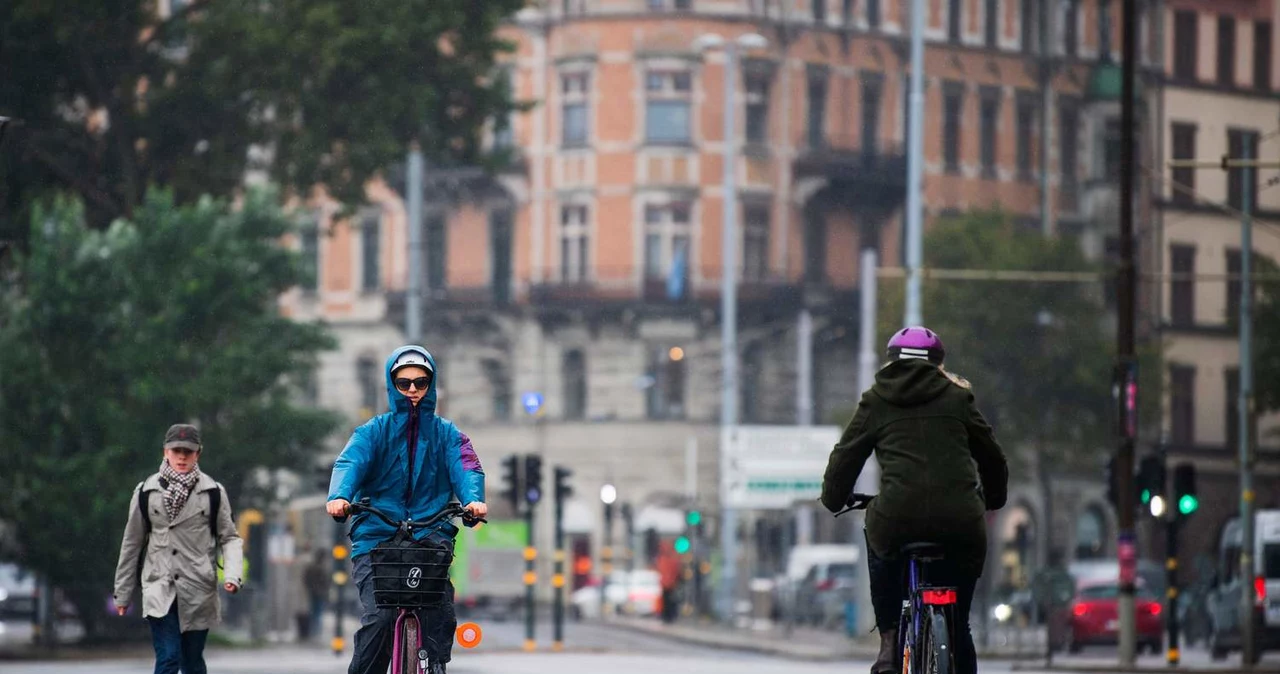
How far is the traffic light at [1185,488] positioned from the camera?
3491cm

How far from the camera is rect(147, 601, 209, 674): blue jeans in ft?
48.4

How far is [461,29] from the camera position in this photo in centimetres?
4028

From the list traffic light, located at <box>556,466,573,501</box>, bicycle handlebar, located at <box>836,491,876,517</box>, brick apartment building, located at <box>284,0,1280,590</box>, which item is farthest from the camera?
Answer: brick apartment building, located at <box>284,0,1280,590</box>

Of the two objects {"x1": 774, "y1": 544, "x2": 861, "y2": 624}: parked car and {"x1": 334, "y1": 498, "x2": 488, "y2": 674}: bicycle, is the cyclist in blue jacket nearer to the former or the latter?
{"x1": 334, "y1": 498, "x2": 488, "y2": 674}: bicycle

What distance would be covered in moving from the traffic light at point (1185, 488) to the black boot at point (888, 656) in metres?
23.8

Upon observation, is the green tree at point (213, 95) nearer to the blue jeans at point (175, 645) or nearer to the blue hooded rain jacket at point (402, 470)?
the blue jeans at point (175, 645)

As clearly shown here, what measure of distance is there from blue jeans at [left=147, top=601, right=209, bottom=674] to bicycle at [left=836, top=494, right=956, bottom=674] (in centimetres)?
478

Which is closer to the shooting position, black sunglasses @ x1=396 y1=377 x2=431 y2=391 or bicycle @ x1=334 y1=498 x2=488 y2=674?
bicycle @ x1=334 y1=498 x2=488 y2=674

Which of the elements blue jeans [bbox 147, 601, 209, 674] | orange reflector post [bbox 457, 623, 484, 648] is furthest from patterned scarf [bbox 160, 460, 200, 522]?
orange reflector post [bbox 457, 623, 484, 648]

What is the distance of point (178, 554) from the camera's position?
1492 cm

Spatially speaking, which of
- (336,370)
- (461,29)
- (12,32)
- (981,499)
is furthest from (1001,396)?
(981,499)

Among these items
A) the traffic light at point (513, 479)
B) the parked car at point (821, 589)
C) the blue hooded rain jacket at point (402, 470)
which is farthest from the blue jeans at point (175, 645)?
the parked car at point (821, 589)

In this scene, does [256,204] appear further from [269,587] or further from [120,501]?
[269,587]

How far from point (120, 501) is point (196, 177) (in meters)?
6.37
